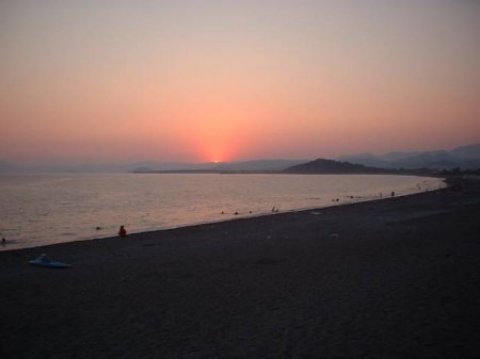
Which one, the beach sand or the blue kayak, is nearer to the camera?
the beach sand

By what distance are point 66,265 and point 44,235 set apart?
11584mm

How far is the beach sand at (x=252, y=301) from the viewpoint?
22.4 feet

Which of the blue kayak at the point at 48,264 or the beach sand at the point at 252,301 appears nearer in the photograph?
the beach sand at the point at 252,301

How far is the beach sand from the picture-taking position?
22.4 ft

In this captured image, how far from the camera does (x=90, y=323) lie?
8.16 metres

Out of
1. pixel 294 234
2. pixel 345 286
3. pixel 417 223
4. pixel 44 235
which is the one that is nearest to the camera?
pixel 345 286

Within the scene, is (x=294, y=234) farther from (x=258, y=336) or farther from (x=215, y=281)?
(x=258, y=336)

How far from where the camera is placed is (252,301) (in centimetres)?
926

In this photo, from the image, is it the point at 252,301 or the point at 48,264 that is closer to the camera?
the point at 252,301

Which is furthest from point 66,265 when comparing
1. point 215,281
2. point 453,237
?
point 453,237

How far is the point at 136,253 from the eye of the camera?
646 inches

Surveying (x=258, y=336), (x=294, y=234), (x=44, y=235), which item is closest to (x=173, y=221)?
(x=44, y=235)

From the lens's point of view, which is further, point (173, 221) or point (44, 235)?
point (173, 221)

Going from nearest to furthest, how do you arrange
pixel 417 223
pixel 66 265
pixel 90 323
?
1. pixel 90 323
2. pixel 66 265
3. pixel 417 223
